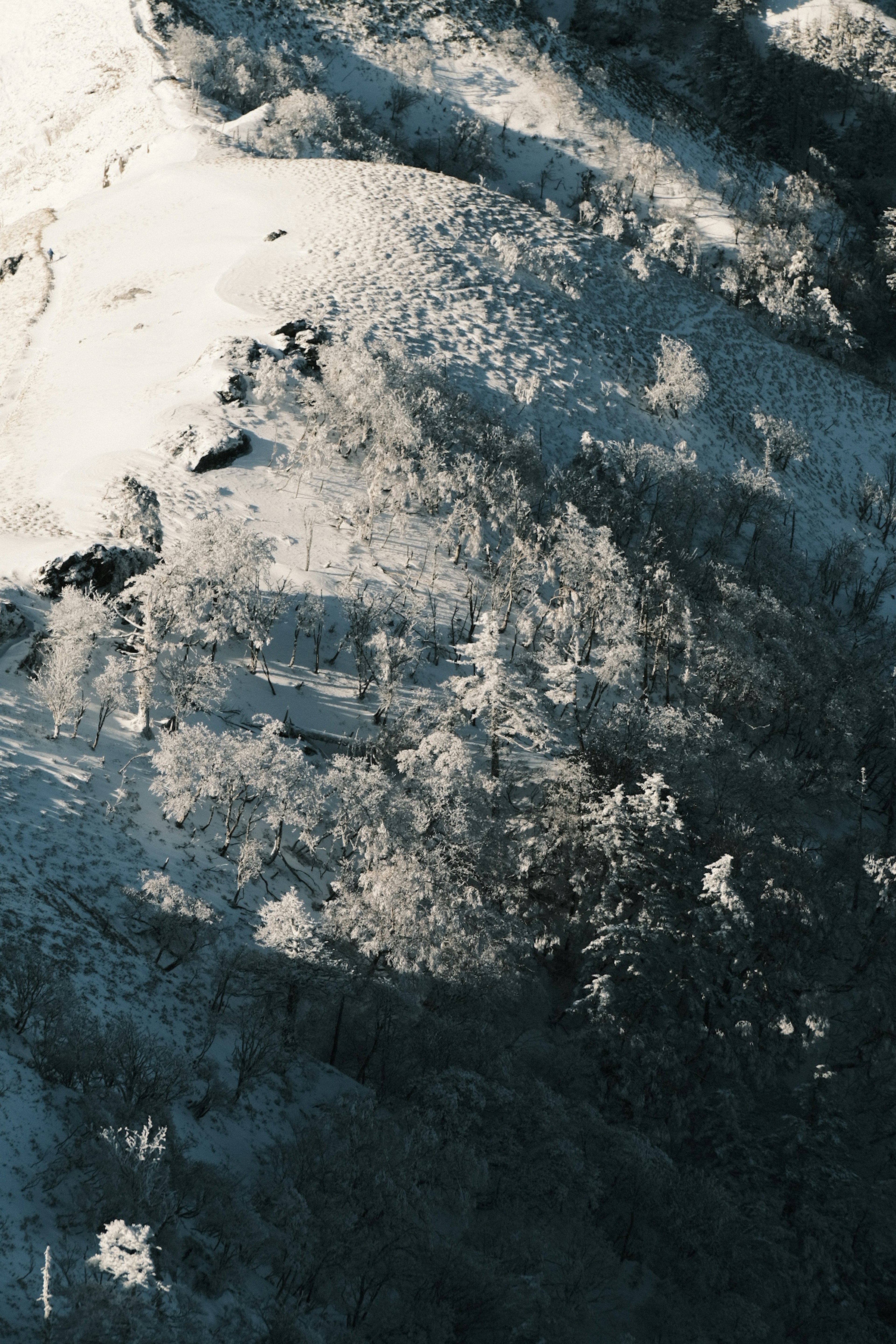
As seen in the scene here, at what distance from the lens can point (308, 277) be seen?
5678 cm

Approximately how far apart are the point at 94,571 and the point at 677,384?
134ft

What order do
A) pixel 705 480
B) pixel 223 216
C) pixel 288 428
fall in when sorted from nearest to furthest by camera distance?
pixel 288 428 → pixel 705 480 → pixel 223 216

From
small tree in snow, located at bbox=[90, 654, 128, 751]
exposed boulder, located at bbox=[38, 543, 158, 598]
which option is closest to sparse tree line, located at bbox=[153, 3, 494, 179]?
exposed boulder, located at bbox=[38, 543, 158, 598]

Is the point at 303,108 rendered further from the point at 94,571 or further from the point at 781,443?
the point at 94,571

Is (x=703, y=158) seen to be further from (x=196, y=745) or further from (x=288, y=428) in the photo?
(x=196, y=745)

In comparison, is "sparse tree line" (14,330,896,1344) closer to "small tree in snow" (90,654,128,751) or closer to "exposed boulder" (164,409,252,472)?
"small tree in snow" (90,654,128,751)

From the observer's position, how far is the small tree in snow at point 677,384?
58.2 m

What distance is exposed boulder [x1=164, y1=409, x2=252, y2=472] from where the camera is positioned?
42688 millimetres

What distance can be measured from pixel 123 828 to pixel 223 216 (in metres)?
52.9

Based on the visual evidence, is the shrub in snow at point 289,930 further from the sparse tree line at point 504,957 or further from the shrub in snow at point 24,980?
the shrub in snow at point 24,980

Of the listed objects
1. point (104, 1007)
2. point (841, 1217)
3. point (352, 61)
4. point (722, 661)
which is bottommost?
point (841, 1217)

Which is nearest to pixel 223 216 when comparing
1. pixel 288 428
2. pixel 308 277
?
pixel 308 277

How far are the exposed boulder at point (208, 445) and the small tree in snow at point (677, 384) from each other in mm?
28104

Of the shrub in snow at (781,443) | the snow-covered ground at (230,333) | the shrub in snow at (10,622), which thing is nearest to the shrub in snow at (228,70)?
the snow-covered ground at (230,333)
